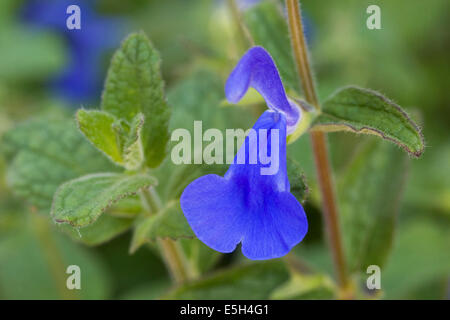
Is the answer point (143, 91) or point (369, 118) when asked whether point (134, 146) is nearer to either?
point (143, 91)

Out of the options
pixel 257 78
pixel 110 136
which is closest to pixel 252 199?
pixel 257 78

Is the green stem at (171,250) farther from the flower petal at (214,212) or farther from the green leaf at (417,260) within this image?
the green leaf at (417,260)

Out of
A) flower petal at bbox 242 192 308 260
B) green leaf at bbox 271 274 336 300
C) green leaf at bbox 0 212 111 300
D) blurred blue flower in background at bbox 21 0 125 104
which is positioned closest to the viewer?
flower petal at bbox 242 192 308 260

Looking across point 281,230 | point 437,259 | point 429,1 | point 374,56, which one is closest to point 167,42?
point 374,56

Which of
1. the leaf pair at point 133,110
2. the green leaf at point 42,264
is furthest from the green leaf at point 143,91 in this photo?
the green leaf at point 42,264

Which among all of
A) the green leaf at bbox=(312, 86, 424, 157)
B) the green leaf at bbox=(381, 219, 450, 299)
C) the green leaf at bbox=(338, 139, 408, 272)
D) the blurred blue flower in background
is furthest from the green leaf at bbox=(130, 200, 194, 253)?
the blurred blue flower in background

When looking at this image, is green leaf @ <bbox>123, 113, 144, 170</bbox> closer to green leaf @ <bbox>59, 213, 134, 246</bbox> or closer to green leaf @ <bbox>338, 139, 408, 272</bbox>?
green leaf @ <bbox>59, 213, 134, 246</bbox>
